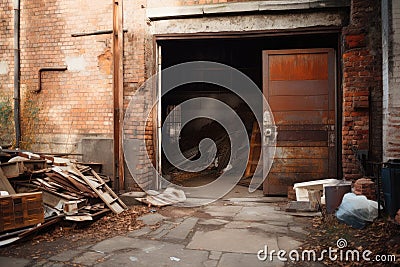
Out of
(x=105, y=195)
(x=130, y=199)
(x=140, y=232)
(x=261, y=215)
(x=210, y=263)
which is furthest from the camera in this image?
(x=130, y=199)

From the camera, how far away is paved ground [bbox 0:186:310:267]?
3164 mm

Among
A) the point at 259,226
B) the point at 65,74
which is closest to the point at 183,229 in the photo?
the point at 259,226

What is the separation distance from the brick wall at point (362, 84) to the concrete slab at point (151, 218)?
3.11 metres

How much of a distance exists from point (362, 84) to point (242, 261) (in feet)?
12.0

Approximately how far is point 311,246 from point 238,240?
81 cm

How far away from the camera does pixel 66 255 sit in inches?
131

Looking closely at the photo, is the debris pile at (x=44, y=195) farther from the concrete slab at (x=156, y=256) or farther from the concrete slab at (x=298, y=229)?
the concrete slab at (x=298, y=229)

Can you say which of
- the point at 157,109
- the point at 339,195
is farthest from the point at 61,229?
the point at 339,195

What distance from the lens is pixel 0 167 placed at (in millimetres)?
4469

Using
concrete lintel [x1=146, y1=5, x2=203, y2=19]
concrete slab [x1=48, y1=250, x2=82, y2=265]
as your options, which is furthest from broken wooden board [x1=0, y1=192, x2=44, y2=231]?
concrete lintel [x1=146, y1=5, x2=203, y2=19]

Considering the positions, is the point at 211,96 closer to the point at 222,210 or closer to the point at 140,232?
the point at 222,210

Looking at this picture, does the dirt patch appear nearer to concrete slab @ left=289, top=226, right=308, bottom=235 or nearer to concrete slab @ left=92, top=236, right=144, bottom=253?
concrete slab @ left=92, top=236, right=144, bottom=253

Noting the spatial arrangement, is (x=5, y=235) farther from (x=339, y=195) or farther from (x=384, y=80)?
(x=384, y=80)

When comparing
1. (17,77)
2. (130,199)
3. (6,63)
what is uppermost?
(6,63)
